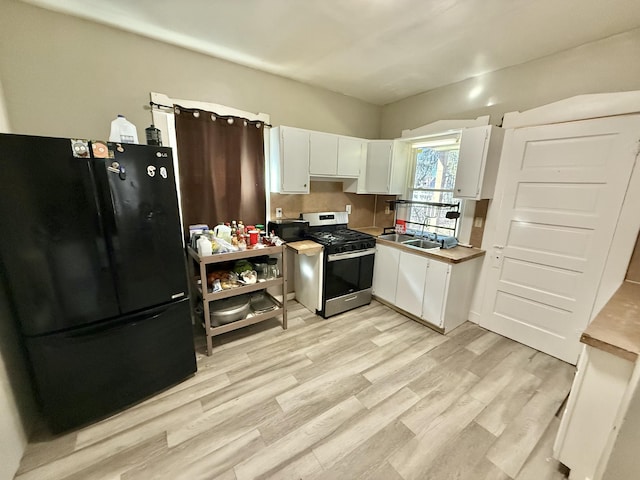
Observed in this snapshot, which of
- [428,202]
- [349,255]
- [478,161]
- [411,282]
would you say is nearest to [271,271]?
[349,255]

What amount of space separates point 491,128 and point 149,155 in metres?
2.83

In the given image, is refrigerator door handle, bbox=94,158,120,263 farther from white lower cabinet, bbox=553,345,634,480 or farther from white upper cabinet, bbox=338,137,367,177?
white lower cabinet, bbox=553,345,634,480

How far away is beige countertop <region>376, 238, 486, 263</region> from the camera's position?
2.40 metres

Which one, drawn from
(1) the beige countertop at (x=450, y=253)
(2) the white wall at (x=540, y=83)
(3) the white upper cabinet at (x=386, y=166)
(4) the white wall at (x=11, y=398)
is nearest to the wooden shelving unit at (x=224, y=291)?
(4) the white wall at (x=11, y=398)

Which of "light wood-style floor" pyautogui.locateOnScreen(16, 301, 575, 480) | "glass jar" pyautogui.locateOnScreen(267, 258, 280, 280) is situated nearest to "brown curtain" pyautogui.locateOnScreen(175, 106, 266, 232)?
"glass jar" pyautogui.locateOnScreen(267, 258, 280, 280)

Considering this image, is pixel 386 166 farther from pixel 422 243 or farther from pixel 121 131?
pixel 121 131

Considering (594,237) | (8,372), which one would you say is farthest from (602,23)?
(8,372)

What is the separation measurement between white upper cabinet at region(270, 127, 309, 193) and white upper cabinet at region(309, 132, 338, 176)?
0.22 ft

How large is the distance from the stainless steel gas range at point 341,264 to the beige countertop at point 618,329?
1.91 meters

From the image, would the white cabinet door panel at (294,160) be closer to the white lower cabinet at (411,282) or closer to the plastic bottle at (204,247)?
the plastic bottle at (204,247)

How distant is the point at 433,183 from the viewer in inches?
125

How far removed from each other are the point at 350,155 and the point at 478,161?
4.50ft

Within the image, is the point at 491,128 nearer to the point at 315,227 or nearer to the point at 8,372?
the point at 315,227

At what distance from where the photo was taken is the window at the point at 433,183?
2988 mm
